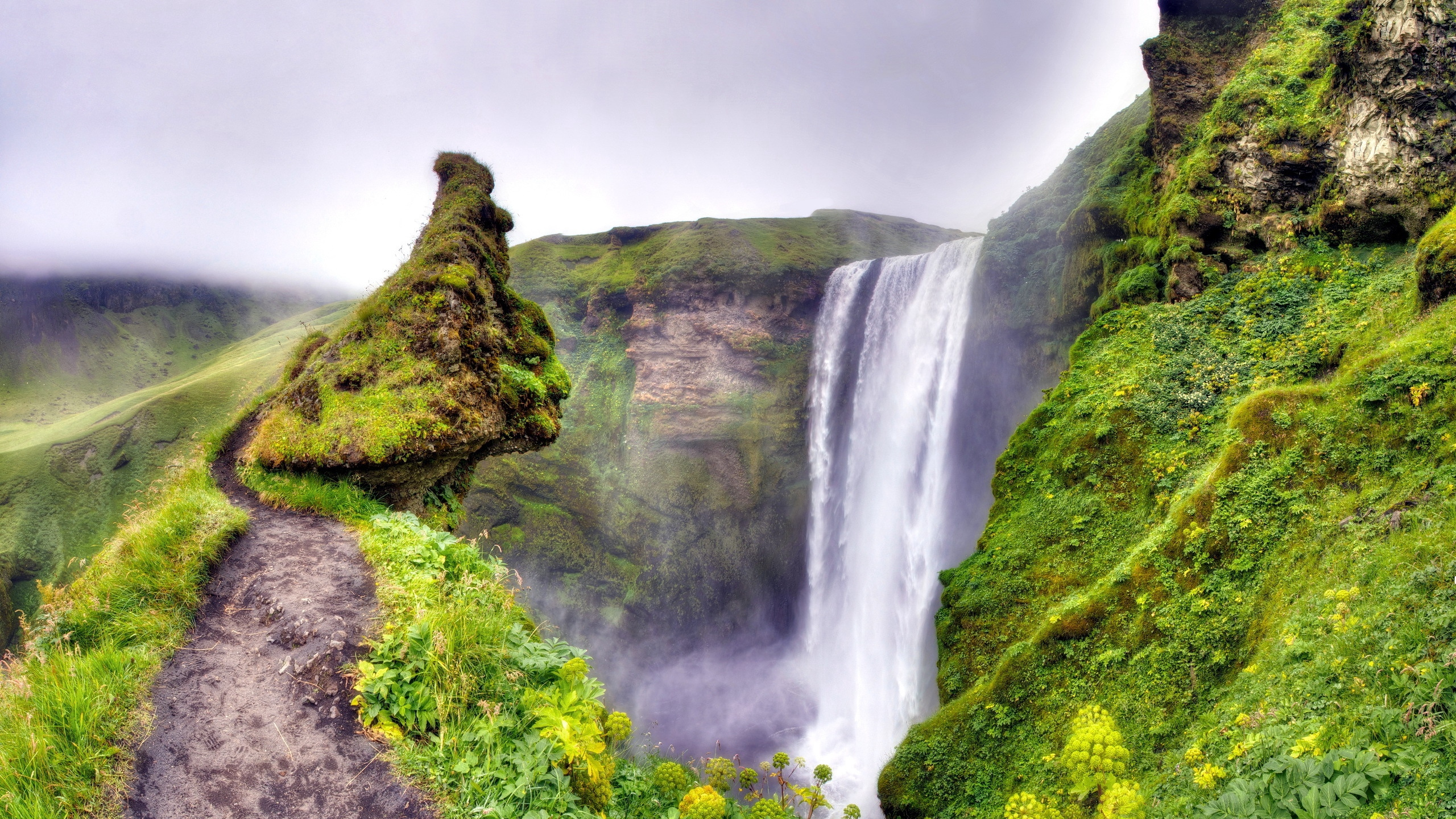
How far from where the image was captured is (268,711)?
3.50m

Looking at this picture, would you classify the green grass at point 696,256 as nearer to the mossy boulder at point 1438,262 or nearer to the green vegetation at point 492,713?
the mossy boulder at point 1438,262

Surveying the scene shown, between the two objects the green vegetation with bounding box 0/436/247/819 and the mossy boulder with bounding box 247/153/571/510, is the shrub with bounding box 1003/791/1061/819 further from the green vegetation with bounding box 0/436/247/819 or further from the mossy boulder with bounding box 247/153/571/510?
the mossy boulder with bounding box 247/153/571/510

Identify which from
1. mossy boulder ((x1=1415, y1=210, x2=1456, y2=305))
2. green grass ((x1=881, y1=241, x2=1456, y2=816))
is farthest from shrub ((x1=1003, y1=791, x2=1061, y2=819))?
mossy boulder ((x1=1415, y1=210, x2=1456, y2=305))

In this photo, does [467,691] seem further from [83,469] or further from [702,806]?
[83,469]

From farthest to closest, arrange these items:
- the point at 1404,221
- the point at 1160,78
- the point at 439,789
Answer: the point at 1160,78 → the point at 1404,221 → the point at 439,789

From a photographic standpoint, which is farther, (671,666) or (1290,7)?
(671,666)

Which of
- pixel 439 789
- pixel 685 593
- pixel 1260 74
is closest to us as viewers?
pixel 439 789

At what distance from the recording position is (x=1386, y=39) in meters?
8.87

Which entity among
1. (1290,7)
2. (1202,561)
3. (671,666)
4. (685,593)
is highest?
(1290,7)

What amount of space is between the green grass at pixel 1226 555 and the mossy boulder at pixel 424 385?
332 inches

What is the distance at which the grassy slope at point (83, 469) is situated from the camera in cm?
3831

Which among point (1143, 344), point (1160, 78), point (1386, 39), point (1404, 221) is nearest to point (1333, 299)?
point (1404, 221)

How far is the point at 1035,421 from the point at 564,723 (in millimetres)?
11078

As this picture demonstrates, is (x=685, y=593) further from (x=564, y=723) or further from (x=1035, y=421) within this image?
(x=564, y=723)
